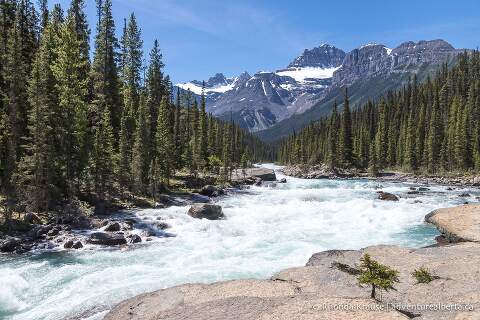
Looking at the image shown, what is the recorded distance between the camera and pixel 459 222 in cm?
2719

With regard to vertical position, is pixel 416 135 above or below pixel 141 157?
above

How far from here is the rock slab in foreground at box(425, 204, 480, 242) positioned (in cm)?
2400

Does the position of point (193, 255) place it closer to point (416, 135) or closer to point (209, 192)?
point (209, 192)

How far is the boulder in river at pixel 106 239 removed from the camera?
1112 inches

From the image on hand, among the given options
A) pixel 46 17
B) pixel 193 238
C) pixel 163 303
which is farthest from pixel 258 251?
pixel 46 17

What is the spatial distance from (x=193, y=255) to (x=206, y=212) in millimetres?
12501

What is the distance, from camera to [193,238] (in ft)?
101

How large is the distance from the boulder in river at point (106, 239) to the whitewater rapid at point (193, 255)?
138cm

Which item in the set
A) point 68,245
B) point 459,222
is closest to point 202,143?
point 68,245

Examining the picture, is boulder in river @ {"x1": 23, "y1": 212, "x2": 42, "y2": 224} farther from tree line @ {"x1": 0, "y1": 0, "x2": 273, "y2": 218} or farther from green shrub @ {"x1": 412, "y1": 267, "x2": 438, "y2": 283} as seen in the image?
green shrub @ {"x1": 412, "y1": 267, "x2": 438, "y2": 283}

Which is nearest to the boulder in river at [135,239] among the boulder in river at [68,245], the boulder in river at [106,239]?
the boulder in river at [106,239]

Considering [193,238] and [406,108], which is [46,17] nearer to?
[193,238]

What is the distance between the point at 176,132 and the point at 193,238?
5288 centimetres

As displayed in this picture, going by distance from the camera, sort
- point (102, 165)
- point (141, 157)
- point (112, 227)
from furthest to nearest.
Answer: point (141, 157), point (102, 165), point (112, 227)
